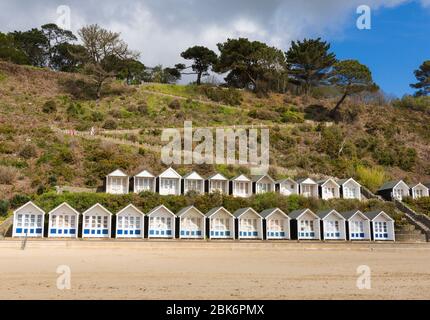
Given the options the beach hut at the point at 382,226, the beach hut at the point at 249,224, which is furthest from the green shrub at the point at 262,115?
the beach hut at the point at 249,224

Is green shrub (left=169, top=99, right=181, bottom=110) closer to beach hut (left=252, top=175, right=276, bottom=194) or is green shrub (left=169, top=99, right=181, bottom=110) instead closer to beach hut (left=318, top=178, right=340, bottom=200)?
beach hut (left=252, top=175, right=276, bottom=194)

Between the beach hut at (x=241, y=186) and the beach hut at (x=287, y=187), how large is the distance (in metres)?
3.09

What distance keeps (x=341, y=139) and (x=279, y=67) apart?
22.3 metres

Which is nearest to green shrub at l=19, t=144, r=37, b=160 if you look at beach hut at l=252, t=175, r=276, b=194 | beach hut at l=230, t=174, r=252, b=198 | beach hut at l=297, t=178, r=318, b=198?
beach hut at l=230, t=174, r=252, b=198

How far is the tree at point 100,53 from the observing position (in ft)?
242

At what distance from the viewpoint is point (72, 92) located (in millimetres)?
75688

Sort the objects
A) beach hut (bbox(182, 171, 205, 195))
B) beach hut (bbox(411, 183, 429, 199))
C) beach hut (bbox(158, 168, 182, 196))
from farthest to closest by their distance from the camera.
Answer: beach hut (bbox(411, 183, 429, 199))
beach hut (bbox(182, 171, 205, 195))
beach hut (bbox(158, 168, 182, 196))

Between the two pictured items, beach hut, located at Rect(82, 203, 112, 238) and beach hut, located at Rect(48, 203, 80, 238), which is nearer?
beach hut, located at Rect(48, 203, 80, 238)

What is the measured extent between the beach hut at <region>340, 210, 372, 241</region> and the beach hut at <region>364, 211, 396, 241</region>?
0.42m

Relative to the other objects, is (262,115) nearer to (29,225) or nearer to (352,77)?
(352,77)

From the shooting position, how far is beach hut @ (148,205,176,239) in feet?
114

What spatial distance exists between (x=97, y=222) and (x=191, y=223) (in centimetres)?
682

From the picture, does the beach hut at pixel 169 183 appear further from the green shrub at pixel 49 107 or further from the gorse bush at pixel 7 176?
the green shrub at pixel 49 107
